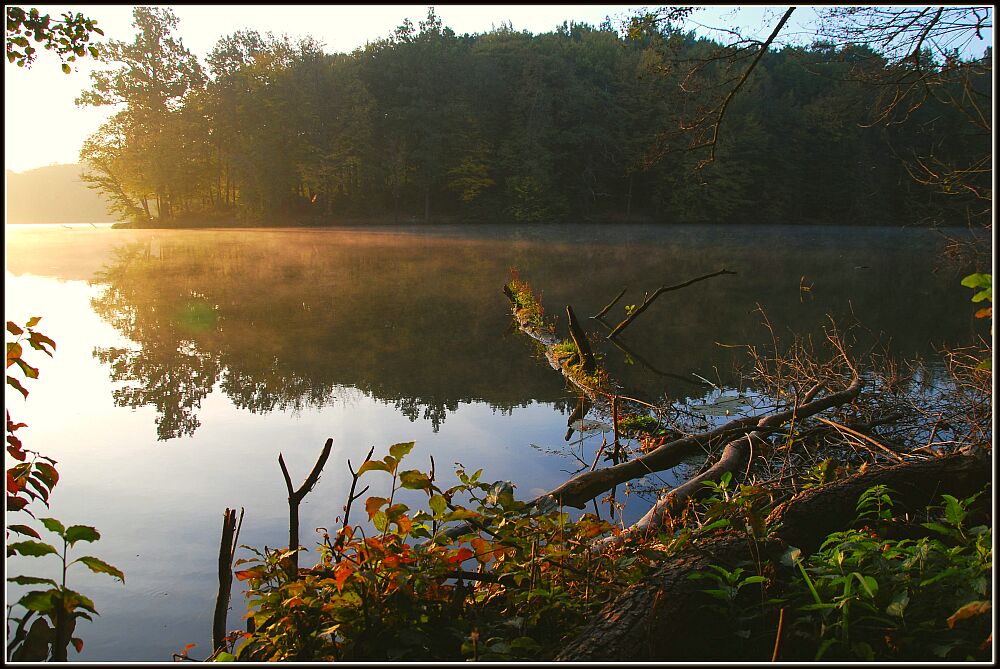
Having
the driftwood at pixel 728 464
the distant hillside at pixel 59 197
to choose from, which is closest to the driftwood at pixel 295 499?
the driftwood at pixel 728 464

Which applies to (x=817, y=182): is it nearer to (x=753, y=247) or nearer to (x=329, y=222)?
(x=753, y=247)

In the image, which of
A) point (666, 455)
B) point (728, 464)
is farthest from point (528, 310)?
point (728, 464)

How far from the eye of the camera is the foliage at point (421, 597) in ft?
7.12

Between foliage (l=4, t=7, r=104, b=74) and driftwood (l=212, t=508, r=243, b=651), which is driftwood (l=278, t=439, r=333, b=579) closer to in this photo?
driftwood (l=212, t=508, r=243, b=651)

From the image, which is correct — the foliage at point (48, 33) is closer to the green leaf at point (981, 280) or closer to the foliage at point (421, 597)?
the foliage at point (421, 597)

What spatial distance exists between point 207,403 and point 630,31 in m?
4.83

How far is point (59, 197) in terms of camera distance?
72.1 metres

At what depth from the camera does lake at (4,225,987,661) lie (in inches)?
151

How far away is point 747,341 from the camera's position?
967 cm

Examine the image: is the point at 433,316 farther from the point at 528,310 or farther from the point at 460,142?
the point at 460,142

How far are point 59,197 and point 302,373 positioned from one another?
259 feet

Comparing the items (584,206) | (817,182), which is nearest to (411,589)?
(584,206)

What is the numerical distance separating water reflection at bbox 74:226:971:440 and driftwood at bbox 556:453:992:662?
11.7 feet

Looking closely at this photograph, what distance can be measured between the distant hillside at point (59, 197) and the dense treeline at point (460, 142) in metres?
28.7
